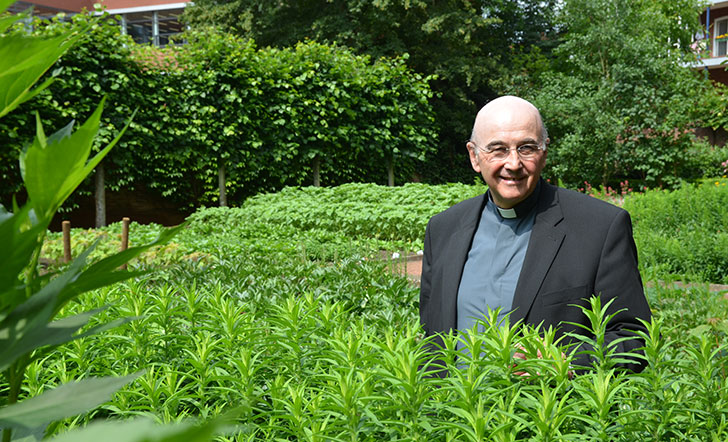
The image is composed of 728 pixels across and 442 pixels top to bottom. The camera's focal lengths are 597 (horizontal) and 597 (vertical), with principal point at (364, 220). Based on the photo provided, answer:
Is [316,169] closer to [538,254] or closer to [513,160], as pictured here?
[513,160]

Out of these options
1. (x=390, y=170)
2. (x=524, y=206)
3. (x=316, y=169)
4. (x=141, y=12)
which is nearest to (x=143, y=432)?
(x=524, y=206)

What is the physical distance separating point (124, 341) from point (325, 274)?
2.54m

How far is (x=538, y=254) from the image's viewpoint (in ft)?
8.70

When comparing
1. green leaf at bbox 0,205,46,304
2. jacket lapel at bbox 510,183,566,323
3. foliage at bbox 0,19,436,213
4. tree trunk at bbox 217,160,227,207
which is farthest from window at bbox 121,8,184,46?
green leaf at bbox 0,205,46,304

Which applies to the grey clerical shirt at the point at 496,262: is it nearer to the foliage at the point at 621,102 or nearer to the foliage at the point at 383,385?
the foliage at the point at 383,385

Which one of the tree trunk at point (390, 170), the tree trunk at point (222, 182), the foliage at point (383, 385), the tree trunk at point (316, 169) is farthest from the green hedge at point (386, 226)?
the tree trunk at point (390, 170)

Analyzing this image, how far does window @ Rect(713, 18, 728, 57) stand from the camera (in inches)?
1236

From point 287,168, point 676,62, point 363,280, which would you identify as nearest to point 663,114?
point 676,62

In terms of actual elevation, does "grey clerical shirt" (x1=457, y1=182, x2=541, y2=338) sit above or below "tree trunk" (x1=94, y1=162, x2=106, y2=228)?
above

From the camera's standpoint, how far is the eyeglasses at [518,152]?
273 cm

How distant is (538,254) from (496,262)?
23cm

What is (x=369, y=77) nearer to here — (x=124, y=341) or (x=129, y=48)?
(x=129, y=48)

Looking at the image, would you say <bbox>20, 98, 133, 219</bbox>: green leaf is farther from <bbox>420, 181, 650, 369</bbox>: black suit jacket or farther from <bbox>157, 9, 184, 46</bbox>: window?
<bbox>157, 9, 184, 46</bbox>: window

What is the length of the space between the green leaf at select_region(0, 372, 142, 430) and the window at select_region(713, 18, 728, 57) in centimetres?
3636
